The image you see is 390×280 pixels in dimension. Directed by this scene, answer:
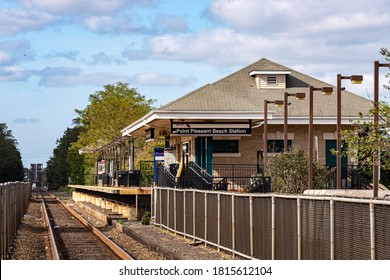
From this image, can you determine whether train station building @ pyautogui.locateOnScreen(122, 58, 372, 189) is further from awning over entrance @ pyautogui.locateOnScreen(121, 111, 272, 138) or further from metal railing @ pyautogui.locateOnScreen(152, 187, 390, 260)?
metal railing @ pyautogui.locateOnScreen(152, 187, 390, 260)

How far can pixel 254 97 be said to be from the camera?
46.9 meters

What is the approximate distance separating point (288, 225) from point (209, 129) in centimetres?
2299

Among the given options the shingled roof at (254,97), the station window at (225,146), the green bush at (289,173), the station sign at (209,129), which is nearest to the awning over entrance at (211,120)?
the station sign at (209,129)

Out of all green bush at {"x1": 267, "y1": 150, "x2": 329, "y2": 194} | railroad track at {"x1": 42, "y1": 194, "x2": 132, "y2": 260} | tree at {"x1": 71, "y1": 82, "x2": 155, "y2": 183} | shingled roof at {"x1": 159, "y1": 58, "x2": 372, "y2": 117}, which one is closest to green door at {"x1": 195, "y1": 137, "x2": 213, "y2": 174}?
shingled roof at {"x1": 159, "y1": 58, "x2": 372, "y2": 117}

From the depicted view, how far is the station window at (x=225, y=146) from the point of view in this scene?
139 ft

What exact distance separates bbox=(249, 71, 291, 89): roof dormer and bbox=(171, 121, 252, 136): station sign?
7.99m

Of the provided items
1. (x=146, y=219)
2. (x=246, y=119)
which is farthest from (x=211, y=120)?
(x=146, y=219)

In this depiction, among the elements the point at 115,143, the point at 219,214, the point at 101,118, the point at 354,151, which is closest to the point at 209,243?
the point at 219,214

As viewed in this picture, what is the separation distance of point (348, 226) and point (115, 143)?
46080 mm

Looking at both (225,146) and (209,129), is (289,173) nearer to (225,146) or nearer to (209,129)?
(209,129)

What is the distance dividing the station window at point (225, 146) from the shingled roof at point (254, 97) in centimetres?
203

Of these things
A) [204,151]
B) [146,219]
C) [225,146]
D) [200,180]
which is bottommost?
[146,219]

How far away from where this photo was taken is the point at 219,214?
74.9 ft

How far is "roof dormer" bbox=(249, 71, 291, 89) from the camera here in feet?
156
